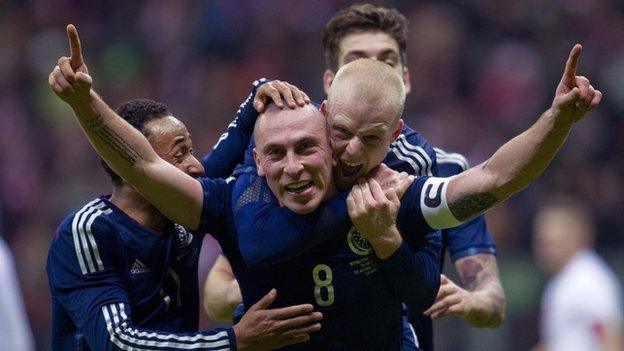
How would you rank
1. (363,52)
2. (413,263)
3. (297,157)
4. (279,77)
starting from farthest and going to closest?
(279,77)
(363,52)
(413,263)
(297,157)

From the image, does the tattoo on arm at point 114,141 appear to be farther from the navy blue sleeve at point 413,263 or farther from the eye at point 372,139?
the navy blue sleeve at point 413,263

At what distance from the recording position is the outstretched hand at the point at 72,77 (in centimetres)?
372

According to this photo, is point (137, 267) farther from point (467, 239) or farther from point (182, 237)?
point (467, 239)

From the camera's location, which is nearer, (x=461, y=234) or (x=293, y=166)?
(x=293, y=166)

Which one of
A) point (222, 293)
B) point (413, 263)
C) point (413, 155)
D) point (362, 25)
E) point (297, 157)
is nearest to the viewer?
point (297, 157)

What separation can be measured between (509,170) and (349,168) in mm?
540

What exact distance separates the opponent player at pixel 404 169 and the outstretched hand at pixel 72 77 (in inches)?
34.7

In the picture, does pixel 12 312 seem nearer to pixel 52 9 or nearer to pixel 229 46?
pixel 229 46

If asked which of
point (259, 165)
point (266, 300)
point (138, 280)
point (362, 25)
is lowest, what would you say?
point (266, 300)

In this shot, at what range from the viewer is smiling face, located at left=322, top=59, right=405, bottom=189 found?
3869 millimetres

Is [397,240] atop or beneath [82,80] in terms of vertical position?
beneath

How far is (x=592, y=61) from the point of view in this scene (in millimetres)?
11562

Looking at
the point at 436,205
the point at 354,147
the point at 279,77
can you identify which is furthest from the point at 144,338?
the point at 279,77

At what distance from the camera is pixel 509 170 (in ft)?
12.3
